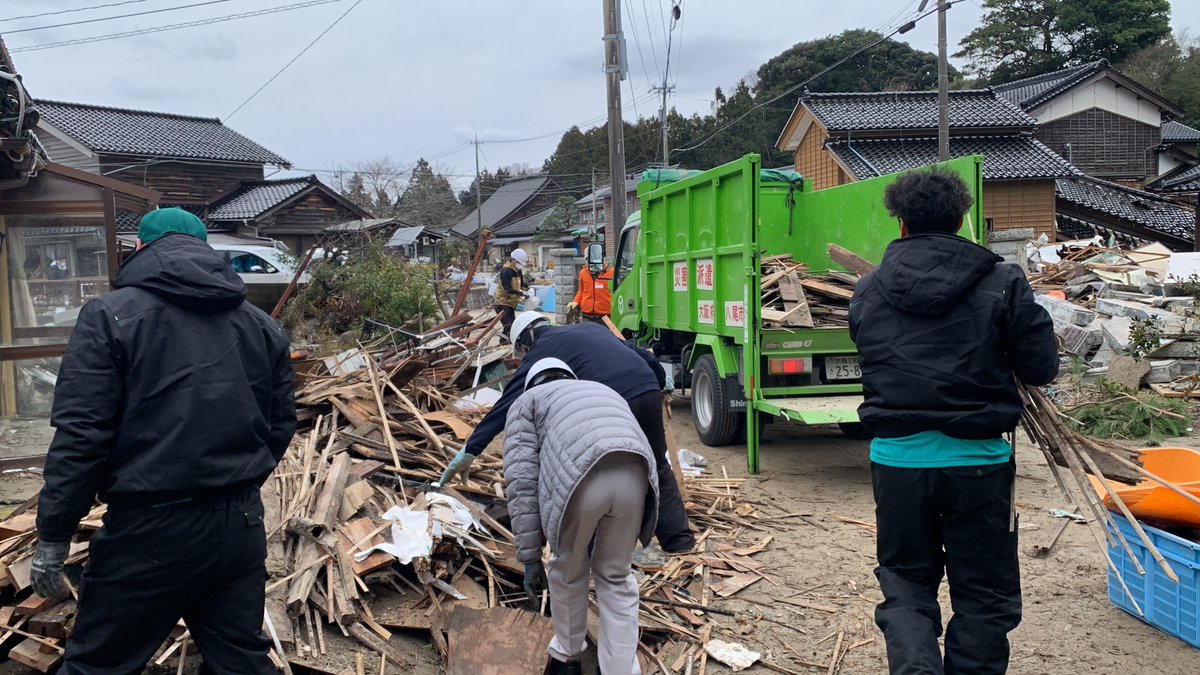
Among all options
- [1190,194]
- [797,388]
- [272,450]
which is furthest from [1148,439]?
[1190,194]

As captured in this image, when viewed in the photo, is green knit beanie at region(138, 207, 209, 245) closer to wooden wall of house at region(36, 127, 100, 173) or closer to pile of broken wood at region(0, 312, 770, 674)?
pile of broken wood at region(0, 312, 770, 674)

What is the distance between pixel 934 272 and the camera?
3.12 m

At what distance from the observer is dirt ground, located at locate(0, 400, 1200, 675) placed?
13.5 feet

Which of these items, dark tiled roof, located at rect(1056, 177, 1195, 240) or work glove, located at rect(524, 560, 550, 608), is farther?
dark tiled roof, located at rect(1056, 177, 1195, 240)

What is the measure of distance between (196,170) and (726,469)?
32510 millimetres

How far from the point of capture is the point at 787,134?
29.2 metres

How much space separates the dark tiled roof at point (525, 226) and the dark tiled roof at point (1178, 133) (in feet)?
105

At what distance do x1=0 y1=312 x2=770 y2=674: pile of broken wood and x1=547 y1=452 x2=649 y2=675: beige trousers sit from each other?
1.12 ft

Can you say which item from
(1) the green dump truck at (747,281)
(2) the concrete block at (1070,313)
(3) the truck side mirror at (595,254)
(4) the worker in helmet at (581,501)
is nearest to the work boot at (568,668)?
(4) the worker in helmet at (581,501)

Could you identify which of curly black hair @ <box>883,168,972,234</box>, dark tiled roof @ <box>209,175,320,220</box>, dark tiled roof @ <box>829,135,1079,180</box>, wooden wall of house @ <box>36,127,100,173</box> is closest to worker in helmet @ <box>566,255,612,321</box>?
curly black hair @ <box>883,168,972,234</box>

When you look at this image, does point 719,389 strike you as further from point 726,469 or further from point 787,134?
point 787,134

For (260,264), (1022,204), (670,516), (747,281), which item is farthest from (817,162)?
(670,516)

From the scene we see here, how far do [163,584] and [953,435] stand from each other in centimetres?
265

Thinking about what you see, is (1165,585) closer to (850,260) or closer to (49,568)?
(850,260)
